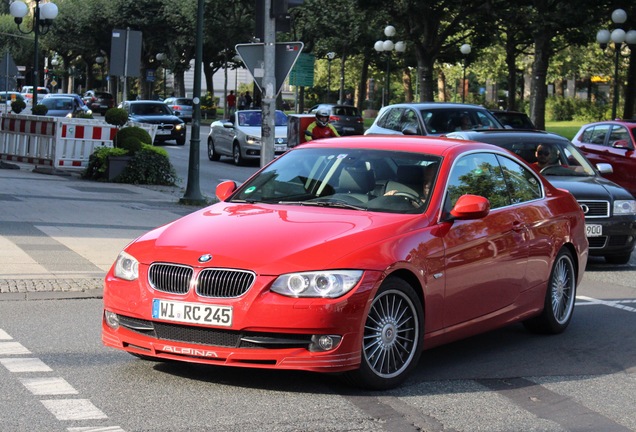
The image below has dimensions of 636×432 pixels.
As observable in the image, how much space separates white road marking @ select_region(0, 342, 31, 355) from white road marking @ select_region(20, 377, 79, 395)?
0.86m

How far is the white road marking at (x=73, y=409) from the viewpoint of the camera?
20.1 feet

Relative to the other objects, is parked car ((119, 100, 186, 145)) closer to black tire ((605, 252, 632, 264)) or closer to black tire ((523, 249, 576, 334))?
black tire ((605, 252, 632, 264))

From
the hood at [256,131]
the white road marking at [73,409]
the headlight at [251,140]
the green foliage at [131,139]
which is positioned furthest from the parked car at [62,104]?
the white road marking at [73,409]

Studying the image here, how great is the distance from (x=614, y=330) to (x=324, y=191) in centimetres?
294

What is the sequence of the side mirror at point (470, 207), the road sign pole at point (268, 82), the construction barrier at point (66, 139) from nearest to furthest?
1. the side mirror at point (470, 207)
2. the road sign pole at point (268, 82)
3. the construction barrier at point (66, 139)

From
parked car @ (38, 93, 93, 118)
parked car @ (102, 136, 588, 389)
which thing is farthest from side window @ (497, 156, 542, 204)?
parked car @ (38, 93, 93, 118)

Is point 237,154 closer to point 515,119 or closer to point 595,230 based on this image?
point 515,119

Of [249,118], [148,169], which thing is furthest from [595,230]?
[249,118]

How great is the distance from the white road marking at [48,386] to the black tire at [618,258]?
A: 8417mm

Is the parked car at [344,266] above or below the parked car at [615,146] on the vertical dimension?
below

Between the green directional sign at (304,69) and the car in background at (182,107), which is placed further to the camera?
the car in background at (182,107)

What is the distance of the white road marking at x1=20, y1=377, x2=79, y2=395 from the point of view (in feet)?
21.9

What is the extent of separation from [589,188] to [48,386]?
Answer: 829cm

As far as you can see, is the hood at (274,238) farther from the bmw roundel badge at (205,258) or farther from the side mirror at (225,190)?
the side mirror at (225,190)
